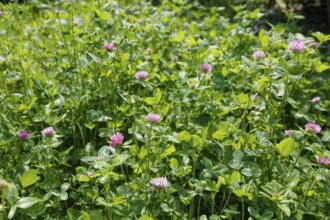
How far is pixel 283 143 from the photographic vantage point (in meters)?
1.22

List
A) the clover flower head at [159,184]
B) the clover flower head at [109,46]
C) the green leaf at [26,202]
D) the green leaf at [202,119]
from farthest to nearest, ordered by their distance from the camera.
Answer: the clover flower head at [109,46], the green leaf at [202,119], the clover flower head at [159,184], the green leaf at [26,202]

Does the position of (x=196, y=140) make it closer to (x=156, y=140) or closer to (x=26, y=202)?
(x=156, y=140)

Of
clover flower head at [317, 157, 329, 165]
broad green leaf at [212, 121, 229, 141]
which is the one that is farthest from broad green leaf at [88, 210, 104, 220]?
clover flower head at [317, 157, 329, 165]

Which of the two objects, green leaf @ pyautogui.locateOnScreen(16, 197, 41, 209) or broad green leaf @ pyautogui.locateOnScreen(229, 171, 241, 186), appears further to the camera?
broad green leaf @ pyautogui.locateOnScreen(229, 171, 241, 186)

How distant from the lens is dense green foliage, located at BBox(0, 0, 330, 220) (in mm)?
1220

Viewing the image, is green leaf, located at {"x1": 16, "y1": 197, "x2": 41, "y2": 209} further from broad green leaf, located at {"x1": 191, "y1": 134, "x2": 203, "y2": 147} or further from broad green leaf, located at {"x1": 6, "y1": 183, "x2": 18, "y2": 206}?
broad green leaf, located at {"x1": 191, "y1": 134, "x2": 203, "y2": 147}

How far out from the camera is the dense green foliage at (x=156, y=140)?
48.0 inches

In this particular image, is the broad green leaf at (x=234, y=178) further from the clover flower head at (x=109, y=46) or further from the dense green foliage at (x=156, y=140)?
the clover flower head at (x=109, y=46)

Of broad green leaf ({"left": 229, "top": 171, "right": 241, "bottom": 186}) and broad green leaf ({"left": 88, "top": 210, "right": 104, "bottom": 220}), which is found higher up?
broad green leaf ({"left": 88, "top": 210, "right": 104, "bottom": 220})

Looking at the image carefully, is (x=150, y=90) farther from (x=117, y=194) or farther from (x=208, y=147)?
(x=117, y=194)

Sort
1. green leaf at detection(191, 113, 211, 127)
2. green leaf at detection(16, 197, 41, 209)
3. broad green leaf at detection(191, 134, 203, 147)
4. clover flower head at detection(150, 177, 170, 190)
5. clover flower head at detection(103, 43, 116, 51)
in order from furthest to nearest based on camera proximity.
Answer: clover flower head at detection(103, 43, 116, 51), green leaf at detection(191, 113, 211, 127), broad green leaf at detection(191, 134, 203, 147), clover flower head at detection(150, 177, 170, 190), green leaf at detection(16, 197, 41, 209)

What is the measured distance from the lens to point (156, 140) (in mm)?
1429

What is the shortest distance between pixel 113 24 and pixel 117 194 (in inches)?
50.1

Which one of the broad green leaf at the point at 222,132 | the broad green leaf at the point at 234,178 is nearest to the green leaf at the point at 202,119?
the broad green leaf at the point at 222,132
